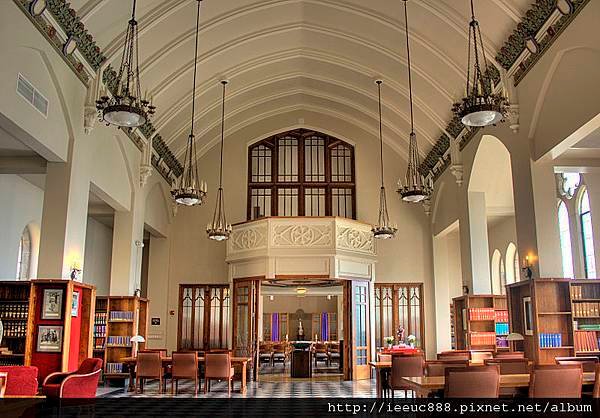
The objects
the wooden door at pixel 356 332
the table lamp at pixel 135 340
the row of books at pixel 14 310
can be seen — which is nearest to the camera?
the row of books at pixel 14 310

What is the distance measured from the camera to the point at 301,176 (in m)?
17.7

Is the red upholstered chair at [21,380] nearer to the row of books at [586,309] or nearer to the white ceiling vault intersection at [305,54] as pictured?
the white ceiling vault intersection at [305,54]

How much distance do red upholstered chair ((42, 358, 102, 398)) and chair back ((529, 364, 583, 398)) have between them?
588cm

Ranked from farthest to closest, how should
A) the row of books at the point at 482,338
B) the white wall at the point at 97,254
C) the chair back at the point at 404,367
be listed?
1. the white wall at the point at 97,254
2. the row of books at the point at 482,338
3. the chair back at the point at 404,367

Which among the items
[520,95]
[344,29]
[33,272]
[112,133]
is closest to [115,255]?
[33,272]

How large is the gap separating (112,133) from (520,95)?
312 inches

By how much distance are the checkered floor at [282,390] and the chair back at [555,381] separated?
17.9 feet

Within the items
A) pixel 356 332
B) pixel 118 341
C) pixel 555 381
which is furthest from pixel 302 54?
pixel 555 381

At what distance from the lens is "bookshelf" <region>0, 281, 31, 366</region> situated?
9.34m

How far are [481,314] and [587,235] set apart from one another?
309 cm

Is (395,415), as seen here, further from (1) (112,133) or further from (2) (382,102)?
(2) (382,102)

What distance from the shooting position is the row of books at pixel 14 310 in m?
9.43

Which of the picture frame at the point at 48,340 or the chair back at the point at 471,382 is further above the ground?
the picture frame at the point at 48,340

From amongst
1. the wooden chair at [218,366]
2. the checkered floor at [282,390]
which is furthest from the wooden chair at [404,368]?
the wooden chair at [218,366]
